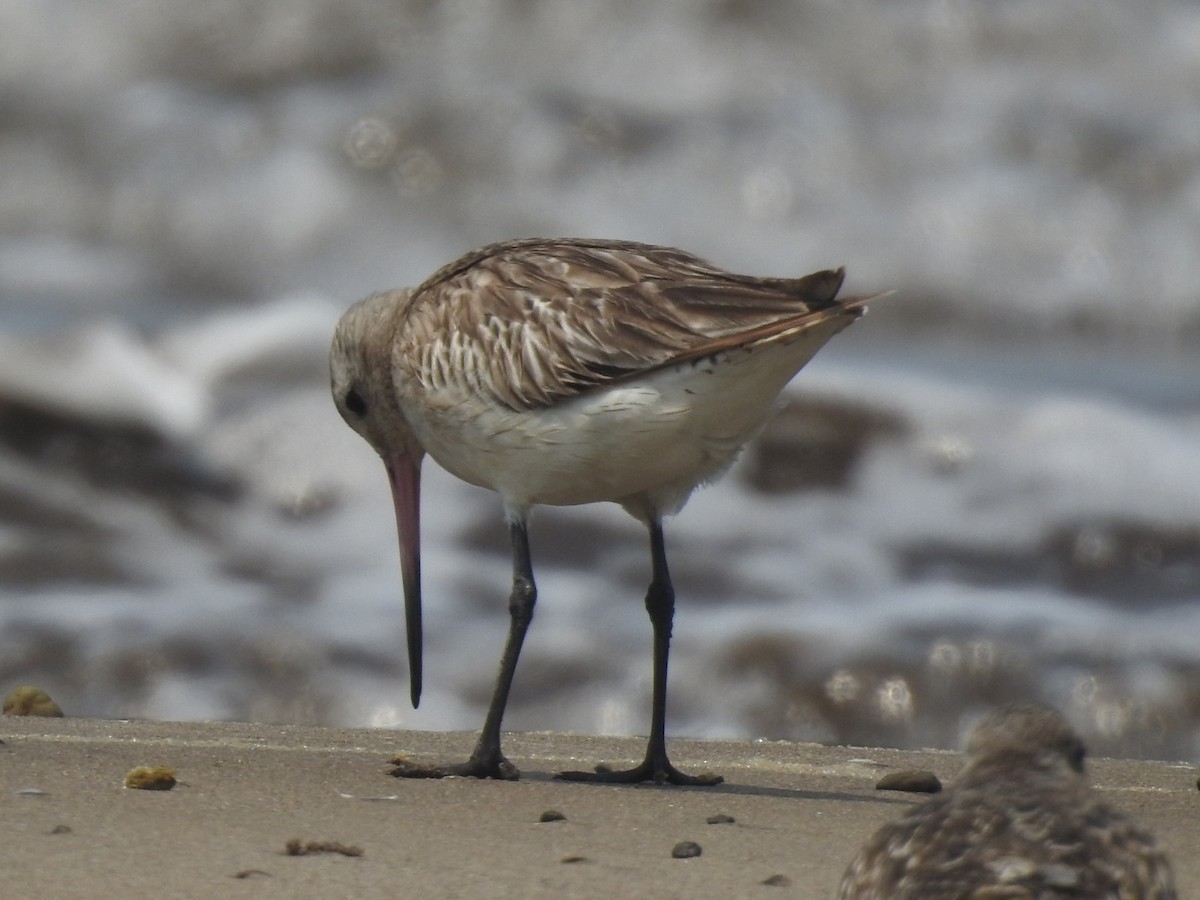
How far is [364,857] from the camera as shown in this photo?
168 inches

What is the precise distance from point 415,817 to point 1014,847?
6.41 ft

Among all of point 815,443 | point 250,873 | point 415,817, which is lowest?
point 250,873

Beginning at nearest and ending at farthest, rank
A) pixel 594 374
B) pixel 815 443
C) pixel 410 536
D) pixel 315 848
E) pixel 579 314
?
pixel 315 848, pixel 594 374, pixel 579 314, pixel 410 536, pixel 815 443

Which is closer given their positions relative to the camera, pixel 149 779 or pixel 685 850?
pixel 685 850

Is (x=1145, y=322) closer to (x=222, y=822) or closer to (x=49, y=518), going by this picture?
(x=49, y=518)

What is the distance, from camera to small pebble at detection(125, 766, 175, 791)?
4945 mm

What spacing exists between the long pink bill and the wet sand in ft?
1.47

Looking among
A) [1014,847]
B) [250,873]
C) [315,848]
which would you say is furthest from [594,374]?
[1014,847]

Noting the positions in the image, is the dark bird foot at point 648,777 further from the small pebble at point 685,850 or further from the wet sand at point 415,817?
the small pebble at point 685,850

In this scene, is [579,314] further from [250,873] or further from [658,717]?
[250,873]

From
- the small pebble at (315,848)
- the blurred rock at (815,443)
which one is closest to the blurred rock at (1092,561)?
the blurred rock at (815,443)

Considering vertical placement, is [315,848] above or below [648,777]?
below

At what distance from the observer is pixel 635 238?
14641 mm

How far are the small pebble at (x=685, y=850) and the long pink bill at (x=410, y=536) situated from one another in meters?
2.34
